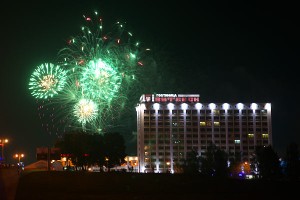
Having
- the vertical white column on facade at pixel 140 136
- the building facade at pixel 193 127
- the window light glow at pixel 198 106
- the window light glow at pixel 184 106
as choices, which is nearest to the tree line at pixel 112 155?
the vertical white column on facade at pixel 140 136

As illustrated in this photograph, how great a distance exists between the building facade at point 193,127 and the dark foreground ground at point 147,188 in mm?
116059

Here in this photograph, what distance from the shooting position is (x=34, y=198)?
3778 cm

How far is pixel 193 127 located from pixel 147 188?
426ft

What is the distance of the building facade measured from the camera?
170625mm

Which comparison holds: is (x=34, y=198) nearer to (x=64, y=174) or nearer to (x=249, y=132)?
(x=64, y=174)

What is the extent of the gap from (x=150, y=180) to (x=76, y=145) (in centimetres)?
4294

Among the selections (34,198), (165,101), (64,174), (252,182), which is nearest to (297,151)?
(252,182)

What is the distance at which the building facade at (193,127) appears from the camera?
170625 mm

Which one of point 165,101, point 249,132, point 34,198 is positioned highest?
point 165,101

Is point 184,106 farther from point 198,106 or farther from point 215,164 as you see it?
point 215,164

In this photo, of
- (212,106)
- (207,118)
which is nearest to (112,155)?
(207,118)

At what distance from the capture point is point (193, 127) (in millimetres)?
174625

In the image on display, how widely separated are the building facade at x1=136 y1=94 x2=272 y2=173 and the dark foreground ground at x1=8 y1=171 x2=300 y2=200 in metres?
116

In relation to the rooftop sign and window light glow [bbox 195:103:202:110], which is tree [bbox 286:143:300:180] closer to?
the rooftop sign
